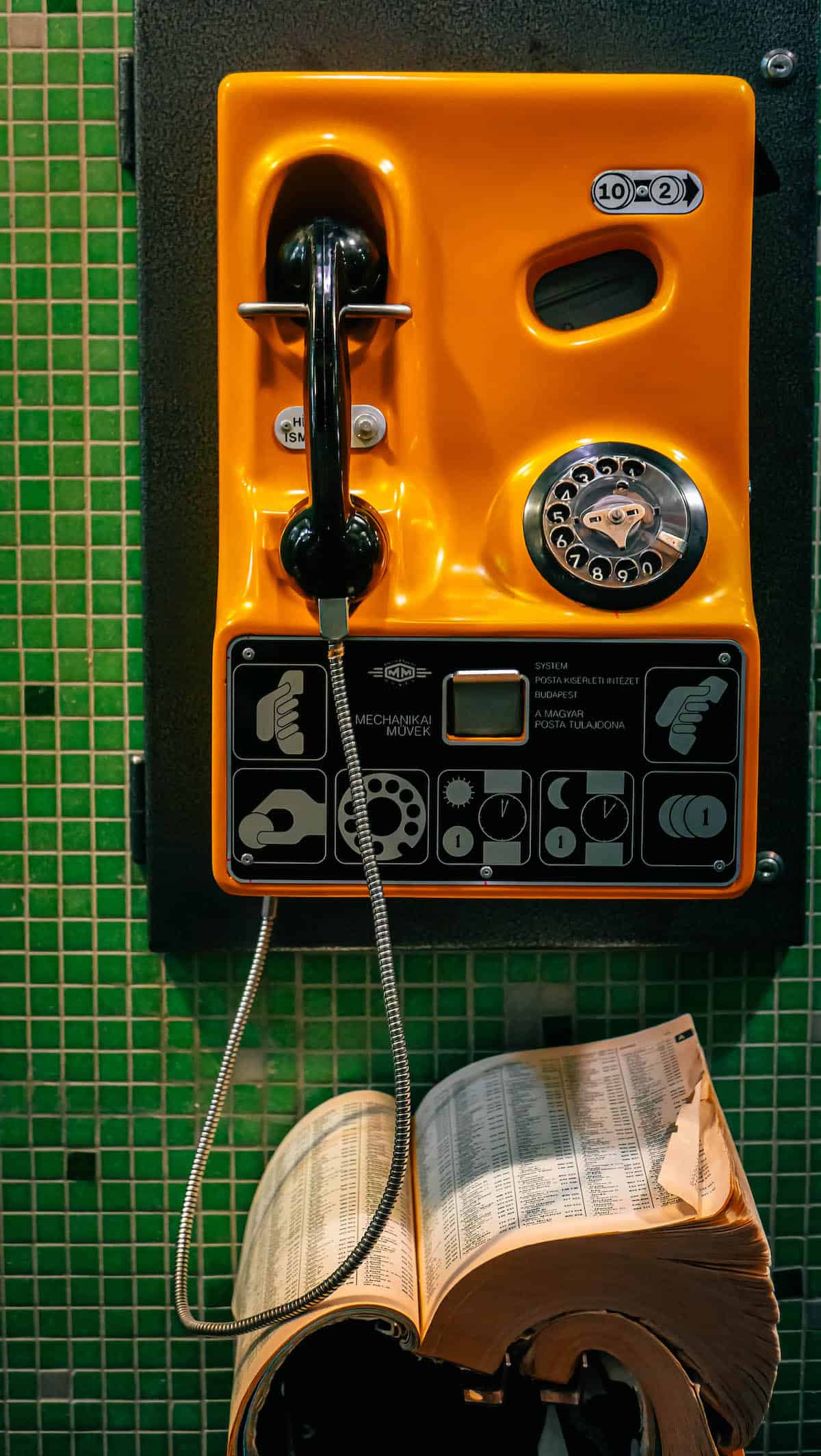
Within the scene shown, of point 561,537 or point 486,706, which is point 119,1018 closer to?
point 486,706

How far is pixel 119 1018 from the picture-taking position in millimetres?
936

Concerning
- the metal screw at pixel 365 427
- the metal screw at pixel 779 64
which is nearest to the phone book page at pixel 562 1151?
the metal screw at pixel 365 427

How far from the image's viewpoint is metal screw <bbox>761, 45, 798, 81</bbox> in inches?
31.4

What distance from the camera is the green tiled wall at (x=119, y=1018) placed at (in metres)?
0.89

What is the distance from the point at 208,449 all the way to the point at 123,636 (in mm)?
182

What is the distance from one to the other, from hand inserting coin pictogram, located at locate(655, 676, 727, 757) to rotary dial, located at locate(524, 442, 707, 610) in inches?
2.5

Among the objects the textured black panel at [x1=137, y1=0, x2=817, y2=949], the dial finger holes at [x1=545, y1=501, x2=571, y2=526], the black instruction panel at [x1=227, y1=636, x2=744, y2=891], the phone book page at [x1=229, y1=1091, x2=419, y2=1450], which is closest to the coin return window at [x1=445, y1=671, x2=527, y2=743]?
the black instruction panel at [x1=227, y1=636, x2=744, y2=891]

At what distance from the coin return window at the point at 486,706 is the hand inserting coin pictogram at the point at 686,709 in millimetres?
93

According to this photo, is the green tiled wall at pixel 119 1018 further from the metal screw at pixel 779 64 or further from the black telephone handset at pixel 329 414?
the metal screw at pixel 779 64

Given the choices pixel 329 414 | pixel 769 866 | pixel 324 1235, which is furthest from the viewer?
pixel 769 866

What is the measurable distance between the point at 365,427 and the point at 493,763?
9.5 inches

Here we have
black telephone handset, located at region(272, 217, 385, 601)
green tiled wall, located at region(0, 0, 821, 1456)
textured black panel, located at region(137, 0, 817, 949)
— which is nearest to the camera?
→ black telephone handset, located at region(272, 217, 385, 601)

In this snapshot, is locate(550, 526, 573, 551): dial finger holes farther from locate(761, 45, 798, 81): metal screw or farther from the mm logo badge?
locate(761, 45, 798, 81): metal screw

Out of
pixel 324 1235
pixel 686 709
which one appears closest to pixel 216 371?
pixel 686 709
